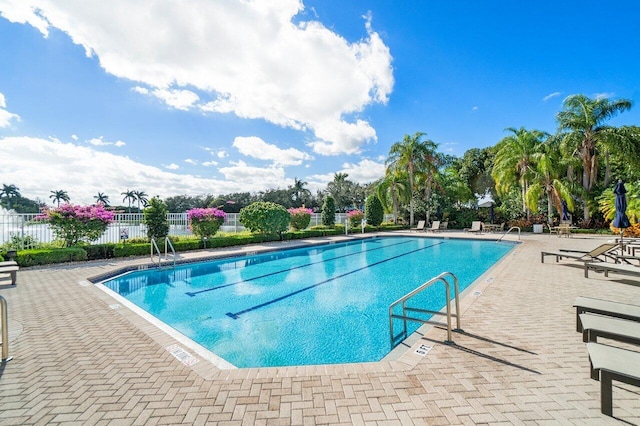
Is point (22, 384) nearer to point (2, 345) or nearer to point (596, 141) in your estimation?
point (2, 345)

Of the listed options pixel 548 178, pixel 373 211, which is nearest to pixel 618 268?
pixel 548 178

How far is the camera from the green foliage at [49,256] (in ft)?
29.2

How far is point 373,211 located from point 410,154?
590cm

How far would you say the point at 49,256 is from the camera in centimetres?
927

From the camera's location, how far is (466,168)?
97.8ft

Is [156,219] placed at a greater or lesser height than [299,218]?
greater

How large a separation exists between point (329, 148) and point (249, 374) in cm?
2536

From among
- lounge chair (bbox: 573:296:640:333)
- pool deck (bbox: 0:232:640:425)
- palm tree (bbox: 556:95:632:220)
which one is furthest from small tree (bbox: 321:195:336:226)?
lounge chair (bbox: 573:296:640:333)

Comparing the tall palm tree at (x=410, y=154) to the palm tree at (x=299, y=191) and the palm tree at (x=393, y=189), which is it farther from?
the palm tree at (x=299, y=191)

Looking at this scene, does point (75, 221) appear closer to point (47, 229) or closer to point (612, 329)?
point (47, 229)

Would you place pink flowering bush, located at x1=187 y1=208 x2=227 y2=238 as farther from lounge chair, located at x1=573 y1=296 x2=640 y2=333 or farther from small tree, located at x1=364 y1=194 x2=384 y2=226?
lounge chair, located at x1=573 y1=296 x2=640 y2=333

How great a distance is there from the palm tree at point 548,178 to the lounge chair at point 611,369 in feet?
68.6

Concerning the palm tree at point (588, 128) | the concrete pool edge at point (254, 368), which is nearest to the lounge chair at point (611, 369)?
the concrete pool edge at point (254, 368)

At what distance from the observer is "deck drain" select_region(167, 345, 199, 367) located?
3.14 meters
